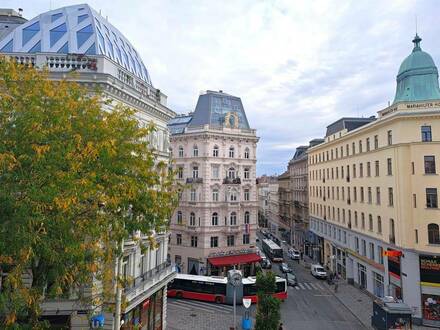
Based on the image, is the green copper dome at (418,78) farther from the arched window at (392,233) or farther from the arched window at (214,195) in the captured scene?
the arched window at (214,195)

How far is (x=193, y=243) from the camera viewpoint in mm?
42625

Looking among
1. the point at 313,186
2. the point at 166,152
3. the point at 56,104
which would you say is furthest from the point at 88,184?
the point at 313,186

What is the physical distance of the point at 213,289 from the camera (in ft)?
114

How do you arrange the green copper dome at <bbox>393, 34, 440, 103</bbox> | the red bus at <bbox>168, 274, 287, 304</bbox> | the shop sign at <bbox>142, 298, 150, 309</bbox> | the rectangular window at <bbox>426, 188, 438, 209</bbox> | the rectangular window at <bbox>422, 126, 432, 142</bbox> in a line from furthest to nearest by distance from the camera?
1. the red bus at <bbox>168, 274, 287, 304</bbox>
2. the green copper dome at <bbox>393, 34, 440, 103</bbox>
3. the rectangular window at <bbox>422, 126, 432, 142</bbox>
4. the rectangular window at <bbox>426, 188, 438, 209</bbox>
5. the shop sign at <bbox>142, 298, 150, 309</bbox>

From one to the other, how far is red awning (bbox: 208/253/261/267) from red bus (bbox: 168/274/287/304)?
222 inches

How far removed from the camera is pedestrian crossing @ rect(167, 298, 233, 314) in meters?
32.4

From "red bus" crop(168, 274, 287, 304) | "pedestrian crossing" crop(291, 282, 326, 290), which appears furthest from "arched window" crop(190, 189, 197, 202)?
"pedestrian crossing" crop(291, 282, 326, 290)

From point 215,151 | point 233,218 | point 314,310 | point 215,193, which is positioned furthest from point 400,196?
point 215,151

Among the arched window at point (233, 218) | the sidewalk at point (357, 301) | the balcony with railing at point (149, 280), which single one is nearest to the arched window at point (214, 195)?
the arched window at point (233, 218)

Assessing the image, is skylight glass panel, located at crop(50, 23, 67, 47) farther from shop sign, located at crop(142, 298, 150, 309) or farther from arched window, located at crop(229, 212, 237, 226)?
arched window, located at crop(229, 212, 237, 226)

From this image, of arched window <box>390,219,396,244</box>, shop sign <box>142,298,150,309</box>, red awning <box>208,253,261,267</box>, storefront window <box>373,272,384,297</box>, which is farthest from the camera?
red awning <box>208,253,261,267</box>

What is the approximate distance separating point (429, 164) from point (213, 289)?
76.1 feet

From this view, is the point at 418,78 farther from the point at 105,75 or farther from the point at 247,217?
the point at 105,75

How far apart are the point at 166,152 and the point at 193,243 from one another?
19317 millimetres
